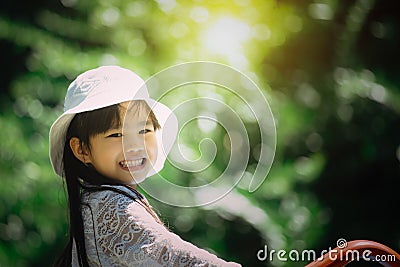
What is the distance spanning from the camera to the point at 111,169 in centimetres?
86

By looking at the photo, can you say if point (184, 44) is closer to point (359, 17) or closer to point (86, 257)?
point (359, 17)

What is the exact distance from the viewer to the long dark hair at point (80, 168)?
2.72 ft

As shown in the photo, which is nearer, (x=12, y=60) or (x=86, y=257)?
(x=86, y=257)

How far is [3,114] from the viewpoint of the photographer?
2.55 metres

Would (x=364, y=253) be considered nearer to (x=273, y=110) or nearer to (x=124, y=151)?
(x=124, y=151)

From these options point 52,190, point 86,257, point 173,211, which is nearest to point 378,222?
point 173,211

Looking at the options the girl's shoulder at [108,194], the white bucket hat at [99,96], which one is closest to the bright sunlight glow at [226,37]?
the white bucket hat at [99,96]

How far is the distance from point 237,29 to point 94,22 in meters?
0.46

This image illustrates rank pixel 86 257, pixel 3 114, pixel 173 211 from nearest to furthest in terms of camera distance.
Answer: pixel 86 257 → pixel 173 211 → pixel 3 114

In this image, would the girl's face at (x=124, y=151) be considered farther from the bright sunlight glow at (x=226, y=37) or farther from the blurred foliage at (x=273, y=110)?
the bright sunlight glow at (x=226, y=37)

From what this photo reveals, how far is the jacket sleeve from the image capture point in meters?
0.76

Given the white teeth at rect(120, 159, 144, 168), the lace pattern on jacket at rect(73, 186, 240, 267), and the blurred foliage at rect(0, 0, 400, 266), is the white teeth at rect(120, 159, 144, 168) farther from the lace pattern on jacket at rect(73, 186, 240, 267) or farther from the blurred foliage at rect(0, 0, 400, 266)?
the blurred foliage at rect(0, 0, 400, 266)

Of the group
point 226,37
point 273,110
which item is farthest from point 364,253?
point 226,37

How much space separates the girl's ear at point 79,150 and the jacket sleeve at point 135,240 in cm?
7
